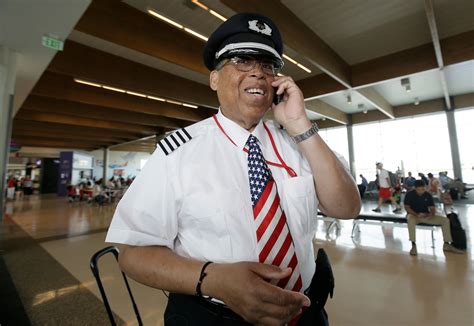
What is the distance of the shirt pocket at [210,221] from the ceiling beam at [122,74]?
6.09 meters

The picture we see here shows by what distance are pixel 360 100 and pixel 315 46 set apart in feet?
22.9

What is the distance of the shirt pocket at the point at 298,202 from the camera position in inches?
32.5

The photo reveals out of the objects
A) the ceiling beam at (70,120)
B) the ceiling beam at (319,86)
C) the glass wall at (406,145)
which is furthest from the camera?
the glass wall at (406,145)

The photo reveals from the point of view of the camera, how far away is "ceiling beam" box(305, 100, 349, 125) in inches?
393

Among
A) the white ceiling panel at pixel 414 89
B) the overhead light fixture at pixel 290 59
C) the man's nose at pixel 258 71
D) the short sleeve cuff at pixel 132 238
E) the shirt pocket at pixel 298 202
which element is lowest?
the short sleeve cuff at pixel 132 238

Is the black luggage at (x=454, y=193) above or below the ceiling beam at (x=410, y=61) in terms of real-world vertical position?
below

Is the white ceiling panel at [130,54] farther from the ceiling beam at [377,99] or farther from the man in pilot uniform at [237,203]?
the ceiling beam at [377,99]

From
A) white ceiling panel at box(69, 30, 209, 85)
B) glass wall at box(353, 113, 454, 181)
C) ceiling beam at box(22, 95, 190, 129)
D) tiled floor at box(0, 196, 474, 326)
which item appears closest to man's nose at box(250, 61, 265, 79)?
tiled floor at box(0, 196, 474, 326)

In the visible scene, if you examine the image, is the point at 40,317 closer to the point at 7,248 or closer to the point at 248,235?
the point at 248,235

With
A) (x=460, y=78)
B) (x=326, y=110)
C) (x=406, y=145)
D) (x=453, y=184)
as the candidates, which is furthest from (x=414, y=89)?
(x=453, y=184)

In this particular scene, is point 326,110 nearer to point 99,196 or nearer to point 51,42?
point 51,42

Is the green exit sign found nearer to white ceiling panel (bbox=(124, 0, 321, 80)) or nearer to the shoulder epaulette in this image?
white ceiling panel (bbox=(124, 0, 321, 80))

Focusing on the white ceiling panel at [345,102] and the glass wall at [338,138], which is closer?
the white ceiling panel at [345,102]

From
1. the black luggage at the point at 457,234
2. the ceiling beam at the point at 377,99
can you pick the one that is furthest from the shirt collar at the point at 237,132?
the ceiling beam at the point at 377,99
